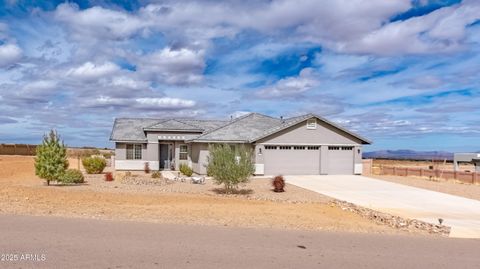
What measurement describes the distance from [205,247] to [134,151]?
87.0 feet

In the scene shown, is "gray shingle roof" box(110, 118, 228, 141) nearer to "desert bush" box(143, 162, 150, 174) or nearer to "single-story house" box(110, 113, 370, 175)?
"single-story house" box(110, 113, 370, 175)

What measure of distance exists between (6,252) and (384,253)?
652cm

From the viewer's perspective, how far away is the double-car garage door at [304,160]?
Answer: 30141 millimetres

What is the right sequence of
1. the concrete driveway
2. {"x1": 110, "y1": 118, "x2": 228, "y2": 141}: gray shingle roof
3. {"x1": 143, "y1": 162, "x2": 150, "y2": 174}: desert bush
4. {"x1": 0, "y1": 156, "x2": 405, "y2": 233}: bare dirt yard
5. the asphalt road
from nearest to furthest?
the asphalt road
{"x1": 0, "y1": 156, "x2": 405, "y2": 233}: bare dirt yard
the concrete driveway
{"x1": 143, "y1": 162, "x2": 150, "y2": 174}: desert bush
{"x1": 110, "y1": 118, "x2": 228, "y2": 141}: gray shingle roof

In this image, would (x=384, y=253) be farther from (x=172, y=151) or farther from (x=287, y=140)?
(x=172, y=151)

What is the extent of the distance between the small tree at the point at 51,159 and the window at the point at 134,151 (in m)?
11.9

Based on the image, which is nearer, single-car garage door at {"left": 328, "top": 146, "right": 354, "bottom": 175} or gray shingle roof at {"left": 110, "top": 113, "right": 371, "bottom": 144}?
gray shingle roof at {"left": 110, "top": 113, "right": 371, "bottom": 144}

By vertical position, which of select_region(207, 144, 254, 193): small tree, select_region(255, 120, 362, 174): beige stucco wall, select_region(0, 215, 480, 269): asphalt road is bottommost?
select_region(0, 215, 480, 269): asphalt road

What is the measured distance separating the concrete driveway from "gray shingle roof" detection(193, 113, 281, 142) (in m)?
4.77

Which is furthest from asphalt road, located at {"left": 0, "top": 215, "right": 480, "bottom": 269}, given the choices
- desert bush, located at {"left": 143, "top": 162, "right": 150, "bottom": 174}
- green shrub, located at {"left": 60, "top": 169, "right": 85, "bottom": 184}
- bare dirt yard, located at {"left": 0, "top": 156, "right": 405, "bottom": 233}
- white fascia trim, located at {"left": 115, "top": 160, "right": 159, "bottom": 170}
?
white fascia trim, located at {"left": 115, "top": 160, "right": 159, "bottom": 170}

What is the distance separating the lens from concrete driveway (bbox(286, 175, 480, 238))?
1348 centimetres

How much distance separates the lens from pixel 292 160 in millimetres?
30516

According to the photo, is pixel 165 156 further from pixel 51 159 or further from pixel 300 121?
pixel 51 159

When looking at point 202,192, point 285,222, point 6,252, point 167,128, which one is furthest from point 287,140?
point 6,252
